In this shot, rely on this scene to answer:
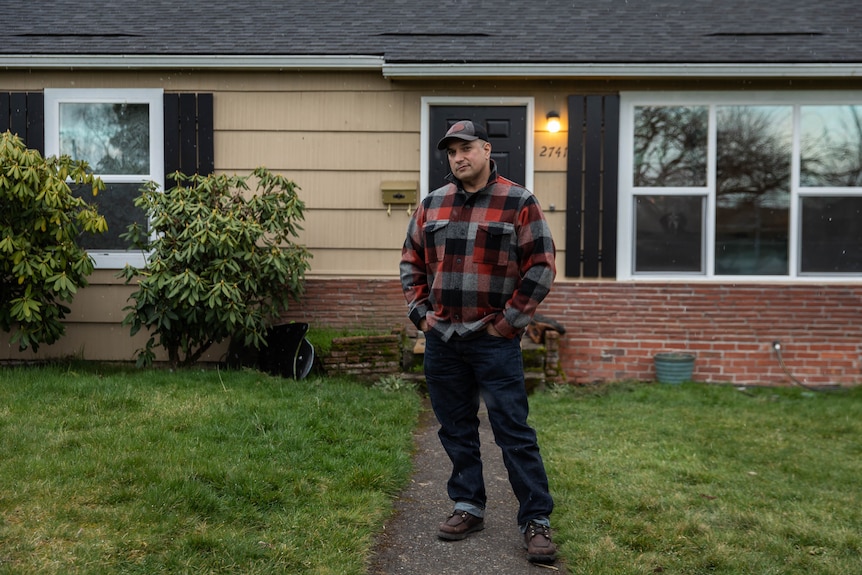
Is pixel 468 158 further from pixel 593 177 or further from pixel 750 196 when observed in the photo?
pixel 750 196

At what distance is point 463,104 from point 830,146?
3.45m

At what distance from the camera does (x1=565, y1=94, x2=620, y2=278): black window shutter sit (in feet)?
24.2

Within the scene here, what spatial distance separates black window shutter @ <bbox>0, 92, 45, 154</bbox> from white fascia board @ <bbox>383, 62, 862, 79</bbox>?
10.7 ft

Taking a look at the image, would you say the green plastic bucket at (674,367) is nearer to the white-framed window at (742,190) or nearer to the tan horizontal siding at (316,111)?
the white-framed window at (742,190)

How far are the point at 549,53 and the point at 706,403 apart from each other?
3373 millimetres

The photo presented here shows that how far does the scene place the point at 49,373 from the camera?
624 cm

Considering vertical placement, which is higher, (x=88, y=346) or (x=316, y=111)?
(x=316, y=111)

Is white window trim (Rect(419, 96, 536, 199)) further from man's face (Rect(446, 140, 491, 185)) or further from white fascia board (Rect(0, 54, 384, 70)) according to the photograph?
man's face (Rect(446, 140, 491, 185))

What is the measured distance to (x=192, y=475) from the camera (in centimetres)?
386

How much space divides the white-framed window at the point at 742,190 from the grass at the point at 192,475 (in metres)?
3.25

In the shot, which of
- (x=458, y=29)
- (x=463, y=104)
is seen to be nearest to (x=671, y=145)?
(x=463, y=104)

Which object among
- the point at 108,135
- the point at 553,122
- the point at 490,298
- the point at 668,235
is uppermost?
the point at 553,122

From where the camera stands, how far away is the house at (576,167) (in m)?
7.40

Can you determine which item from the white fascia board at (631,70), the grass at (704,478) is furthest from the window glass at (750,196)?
the grass at (704,478)
